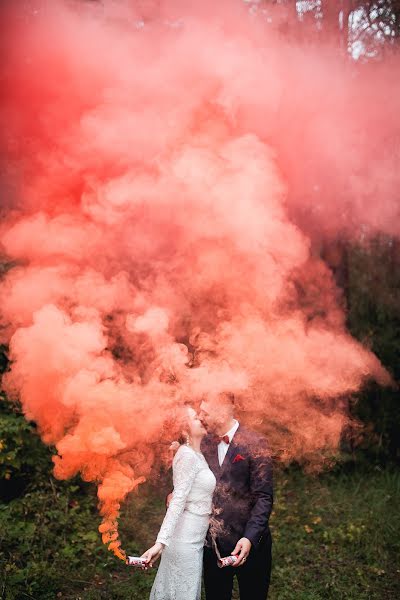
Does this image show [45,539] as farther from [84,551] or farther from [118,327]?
[118,327]

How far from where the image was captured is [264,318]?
594cm

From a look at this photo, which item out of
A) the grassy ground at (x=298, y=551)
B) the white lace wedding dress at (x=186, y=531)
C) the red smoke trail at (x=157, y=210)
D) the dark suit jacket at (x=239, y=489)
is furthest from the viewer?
the grassy ground at (x=298, y=551)

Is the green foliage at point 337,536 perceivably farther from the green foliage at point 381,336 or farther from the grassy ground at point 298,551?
the green foliage at point 381,336

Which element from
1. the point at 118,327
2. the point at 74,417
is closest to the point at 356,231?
the point at 118,327

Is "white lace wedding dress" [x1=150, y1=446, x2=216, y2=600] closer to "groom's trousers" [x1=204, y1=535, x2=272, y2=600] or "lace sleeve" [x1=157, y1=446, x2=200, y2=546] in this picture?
"lace sleeve" [x1=157, y1=446, x2=200, y2=546]

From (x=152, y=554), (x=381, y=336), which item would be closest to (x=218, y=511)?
(x=152, y=554)

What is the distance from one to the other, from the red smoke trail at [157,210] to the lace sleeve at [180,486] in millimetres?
725

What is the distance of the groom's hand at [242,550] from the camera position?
3.09m

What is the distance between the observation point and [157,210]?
19.9 feet

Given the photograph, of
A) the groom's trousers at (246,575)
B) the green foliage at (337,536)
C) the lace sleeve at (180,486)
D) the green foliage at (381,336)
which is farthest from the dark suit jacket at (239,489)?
the green foliage at (381,336)

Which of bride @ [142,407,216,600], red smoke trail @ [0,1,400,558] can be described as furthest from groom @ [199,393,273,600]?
red smoke trail @ [0,1,400,558]

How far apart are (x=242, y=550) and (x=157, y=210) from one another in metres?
4.20

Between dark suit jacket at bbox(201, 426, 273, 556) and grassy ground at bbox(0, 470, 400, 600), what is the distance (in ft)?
6.78

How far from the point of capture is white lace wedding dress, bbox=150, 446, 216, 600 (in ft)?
9.87
